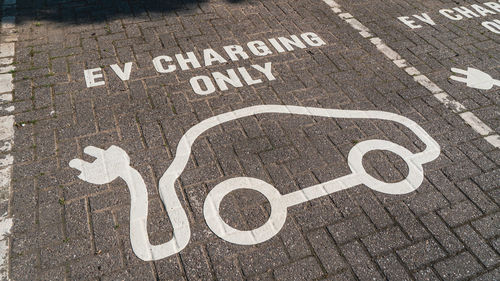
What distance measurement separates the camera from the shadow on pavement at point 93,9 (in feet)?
21.5

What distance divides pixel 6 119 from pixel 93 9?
2870mm

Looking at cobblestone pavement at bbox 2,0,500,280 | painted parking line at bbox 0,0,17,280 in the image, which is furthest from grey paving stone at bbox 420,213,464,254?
painted parking line at bbox 0,0,17,280

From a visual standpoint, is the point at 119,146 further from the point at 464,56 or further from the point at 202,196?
the point at 464,56

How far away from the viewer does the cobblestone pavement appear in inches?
136

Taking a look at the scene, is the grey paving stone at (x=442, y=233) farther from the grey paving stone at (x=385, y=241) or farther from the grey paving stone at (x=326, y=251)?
the grey paving stone at (x=326, y=251)

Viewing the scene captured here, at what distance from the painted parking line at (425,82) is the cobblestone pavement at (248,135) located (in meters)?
0.06

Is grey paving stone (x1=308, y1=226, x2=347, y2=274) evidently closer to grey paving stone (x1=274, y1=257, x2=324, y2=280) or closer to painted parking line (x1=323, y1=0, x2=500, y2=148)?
grey paving stone (x1=274, y1=257, x2=324, y2=280)

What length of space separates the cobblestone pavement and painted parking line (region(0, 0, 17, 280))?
0.07 m

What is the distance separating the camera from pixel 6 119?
15.3 ft

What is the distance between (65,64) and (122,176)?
7.86ft

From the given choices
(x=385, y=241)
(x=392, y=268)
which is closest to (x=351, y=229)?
(x=385, y=241)

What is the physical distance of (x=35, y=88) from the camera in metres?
5.12

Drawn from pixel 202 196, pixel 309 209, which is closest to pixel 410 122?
pixel 309 209

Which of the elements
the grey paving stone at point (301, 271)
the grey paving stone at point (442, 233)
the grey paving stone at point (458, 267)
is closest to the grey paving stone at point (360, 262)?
the grey paving stone at point (301, 271)
